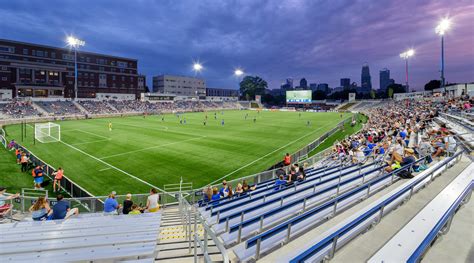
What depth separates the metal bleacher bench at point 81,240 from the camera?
4824 mm

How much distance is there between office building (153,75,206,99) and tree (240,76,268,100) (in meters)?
35.5

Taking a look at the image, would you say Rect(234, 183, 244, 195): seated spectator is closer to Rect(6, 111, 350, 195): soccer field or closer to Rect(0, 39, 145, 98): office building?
Rect(6, 111, 350, 195): soccer field

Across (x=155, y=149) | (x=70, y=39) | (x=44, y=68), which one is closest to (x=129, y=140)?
(x=155, y=149)

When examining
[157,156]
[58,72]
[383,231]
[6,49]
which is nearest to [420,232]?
[383,231]

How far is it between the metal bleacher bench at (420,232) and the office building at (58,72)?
9252cm

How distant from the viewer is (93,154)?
24766 mm

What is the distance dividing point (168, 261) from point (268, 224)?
2.37 meters

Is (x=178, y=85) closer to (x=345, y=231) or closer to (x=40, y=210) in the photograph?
(x=40, y=210)

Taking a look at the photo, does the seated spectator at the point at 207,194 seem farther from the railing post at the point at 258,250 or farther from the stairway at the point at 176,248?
the railing post at the point at 258,250

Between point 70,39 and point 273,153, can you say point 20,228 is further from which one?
point 70,39

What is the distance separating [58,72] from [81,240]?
305 ft

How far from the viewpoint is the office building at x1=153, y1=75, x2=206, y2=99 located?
136 metres

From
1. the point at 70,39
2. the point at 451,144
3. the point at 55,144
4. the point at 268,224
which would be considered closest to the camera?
the point at 268,224

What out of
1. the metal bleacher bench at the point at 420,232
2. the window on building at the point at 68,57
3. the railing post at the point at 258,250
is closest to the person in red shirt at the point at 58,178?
the railing post at the point at 258,250
